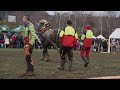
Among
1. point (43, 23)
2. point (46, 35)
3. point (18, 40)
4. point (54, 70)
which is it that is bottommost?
point (54, 70)

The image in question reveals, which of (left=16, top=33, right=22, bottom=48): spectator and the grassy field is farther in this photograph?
(left=16, top=33, right=22, bottom=48): spectator

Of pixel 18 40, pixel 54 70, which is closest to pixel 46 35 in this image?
pixel 54 70

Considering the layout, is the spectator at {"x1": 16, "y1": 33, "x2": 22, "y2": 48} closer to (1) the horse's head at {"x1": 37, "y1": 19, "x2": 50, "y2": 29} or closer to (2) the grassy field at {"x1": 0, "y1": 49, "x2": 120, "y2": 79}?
(1) the horse's head at {"x1": 37, "y1": 19, "x2": 50, "y2": 29}

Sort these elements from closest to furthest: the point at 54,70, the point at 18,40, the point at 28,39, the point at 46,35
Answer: the point at 28,39
the point at 54,70
the point at 46,35
the point at 18,40

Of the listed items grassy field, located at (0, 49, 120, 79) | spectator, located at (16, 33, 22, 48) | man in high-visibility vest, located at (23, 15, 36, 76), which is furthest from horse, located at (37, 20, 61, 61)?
spectator, located at (16, 33, 22, 48)

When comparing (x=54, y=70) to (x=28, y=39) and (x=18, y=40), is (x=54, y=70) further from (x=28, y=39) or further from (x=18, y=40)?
(x=18, y=40)

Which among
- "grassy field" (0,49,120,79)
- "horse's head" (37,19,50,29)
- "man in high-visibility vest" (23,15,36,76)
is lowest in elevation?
"grassy field" (0,49,120,79)

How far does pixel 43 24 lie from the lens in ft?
55.0

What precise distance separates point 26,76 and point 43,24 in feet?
24.7

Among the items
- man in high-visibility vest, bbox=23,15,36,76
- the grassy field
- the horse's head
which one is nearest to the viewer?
man in high-visibility vest, bbox=23,15,36,76

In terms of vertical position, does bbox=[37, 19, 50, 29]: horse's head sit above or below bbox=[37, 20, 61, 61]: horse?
above

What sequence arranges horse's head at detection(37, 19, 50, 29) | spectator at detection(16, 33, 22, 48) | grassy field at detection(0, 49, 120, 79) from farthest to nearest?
1. spectator at detection(16, 33, 22, 48)
2. horse's head at detection(37, 19, 50, 29)
3. grassy field at detection(0, 49, 120, 79)
